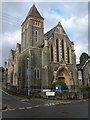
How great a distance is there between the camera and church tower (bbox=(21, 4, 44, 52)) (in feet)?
129

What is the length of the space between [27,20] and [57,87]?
2140cm

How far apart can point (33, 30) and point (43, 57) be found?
7.86 m

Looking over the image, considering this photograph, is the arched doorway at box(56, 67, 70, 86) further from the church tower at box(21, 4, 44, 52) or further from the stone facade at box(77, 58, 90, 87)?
the church tower at box(21, 4, 44, 52)

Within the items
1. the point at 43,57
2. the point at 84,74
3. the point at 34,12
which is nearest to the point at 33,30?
the point at 34,12

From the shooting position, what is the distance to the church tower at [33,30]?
129 ft

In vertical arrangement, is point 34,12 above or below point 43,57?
above

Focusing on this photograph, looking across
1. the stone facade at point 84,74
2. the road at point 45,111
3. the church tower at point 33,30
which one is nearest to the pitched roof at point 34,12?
the church tower at point 33,30

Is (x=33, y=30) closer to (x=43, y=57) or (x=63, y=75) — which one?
(x=43, y=57)

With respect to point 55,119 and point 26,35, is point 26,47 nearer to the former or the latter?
point 26,35

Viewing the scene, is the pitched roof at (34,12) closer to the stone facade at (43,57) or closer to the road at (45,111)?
the stone facade at (43,57)

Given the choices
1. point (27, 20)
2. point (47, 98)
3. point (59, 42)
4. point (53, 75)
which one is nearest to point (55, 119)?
point (47, 98)

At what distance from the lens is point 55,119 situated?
10789mm

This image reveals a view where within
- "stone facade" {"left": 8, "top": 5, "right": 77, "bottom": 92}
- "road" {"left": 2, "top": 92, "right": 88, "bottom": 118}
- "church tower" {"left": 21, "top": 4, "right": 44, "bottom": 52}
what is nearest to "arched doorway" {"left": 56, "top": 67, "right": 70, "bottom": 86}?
"stone facade" {"left": 8, "top": 5, "right": 77, "bottom": 92}

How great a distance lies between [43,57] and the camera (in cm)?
3812
